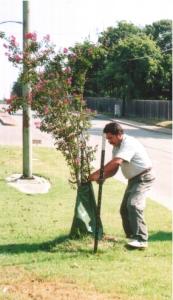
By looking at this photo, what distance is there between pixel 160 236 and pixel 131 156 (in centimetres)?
164

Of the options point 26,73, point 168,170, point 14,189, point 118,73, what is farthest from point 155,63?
point 26,73

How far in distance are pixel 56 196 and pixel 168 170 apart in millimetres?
5968

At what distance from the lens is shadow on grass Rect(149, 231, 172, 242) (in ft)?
25.0

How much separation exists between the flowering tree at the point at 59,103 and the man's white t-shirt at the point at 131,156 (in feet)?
2.42

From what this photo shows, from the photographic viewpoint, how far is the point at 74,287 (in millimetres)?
5465

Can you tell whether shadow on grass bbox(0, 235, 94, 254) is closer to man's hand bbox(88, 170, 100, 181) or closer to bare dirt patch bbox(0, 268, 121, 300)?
man's hand bbox(88, 170, 100, 181)

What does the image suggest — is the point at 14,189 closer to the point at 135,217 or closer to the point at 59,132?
the point at 59,132

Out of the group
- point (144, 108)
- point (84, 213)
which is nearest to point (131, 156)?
point (84, 213)

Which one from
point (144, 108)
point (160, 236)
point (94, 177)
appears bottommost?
point (160, 236)

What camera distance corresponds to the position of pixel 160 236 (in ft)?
25.8

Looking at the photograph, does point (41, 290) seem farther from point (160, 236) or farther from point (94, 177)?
point (160, 236)

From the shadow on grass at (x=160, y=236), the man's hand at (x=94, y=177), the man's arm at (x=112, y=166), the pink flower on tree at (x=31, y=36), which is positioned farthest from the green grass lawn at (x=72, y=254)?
the pink flower on tree at (x=31, y=36)

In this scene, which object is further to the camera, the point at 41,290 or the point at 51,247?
the point at 51,247

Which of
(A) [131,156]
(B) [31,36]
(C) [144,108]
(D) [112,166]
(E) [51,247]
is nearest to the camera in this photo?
(D) [112,166]
